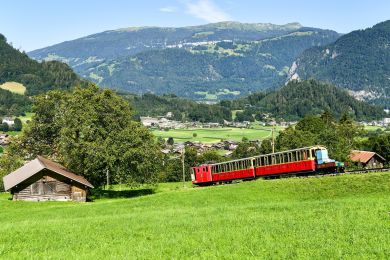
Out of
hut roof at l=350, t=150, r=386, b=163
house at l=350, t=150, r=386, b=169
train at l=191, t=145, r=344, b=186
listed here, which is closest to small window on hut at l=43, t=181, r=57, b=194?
train at l=191, t=145, r=344, b=186

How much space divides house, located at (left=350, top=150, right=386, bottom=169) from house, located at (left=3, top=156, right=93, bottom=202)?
6452cm

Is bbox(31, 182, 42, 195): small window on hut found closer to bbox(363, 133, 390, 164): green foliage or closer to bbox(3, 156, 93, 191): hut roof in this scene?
bbox(3, 156, 93, 191): hut roof

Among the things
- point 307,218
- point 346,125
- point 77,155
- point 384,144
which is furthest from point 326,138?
point 307,218

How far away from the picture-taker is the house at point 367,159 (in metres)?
102

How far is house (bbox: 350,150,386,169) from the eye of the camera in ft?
334

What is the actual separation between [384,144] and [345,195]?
278ft

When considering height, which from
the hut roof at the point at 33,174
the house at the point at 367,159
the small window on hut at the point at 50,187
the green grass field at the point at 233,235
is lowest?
the house at the point at 367,159

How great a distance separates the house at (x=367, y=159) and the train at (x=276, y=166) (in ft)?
155

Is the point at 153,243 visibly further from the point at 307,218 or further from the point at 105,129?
the point at 105,129

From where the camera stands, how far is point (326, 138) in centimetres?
9338

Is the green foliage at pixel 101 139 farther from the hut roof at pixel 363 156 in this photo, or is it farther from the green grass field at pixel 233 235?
the hut roof at pixel 363 156

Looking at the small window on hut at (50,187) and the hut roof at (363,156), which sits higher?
the small window on hut at (50,187)

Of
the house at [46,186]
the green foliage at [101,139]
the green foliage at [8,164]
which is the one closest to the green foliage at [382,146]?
the green foliage at [101,139]

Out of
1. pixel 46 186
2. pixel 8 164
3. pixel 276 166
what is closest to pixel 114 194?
pixel 46 186
